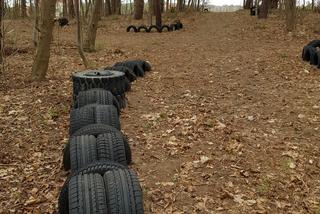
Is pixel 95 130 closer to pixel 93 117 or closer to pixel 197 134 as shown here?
pixel 93 117

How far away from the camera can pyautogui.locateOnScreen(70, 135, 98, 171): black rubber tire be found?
5.18m

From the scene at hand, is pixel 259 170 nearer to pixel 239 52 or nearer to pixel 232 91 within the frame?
pixel 232 91

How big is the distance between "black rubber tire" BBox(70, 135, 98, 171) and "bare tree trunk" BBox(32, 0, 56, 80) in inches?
245

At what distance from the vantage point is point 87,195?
3957 millimetres

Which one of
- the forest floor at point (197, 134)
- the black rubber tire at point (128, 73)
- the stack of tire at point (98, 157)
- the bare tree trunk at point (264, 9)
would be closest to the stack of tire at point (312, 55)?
the forest floor at point (197, 134)

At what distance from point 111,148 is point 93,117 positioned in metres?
1.49

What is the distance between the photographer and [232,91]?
10438 mm

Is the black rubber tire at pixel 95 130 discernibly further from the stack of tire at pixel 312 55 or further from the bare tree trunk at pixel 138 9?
the bare tree trunk at pixel 138 9

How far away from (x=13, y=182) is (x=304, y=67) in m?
10.2

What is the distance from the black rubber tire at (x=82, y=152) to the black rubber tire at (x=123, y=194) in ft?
3.45

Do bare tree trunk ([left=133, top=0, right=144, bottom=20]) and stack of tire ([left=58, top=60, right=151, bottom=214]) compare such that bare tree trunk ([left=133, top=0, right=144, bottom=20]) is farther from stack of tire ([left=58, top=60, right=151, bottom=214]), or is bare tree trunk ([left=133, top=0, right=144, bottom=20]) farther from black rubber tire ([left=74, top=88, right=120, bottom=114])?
black rubber tire ([left=74, top=88, right=120, bottom=114])

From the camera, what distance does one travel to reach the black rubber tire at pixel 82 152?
5.18 meters

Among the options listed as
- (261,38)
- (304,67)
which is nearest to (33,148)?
(304,67)

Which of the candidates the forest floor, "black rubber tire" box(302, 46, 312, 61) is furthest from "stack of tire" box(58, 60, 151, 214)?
"black rubber tire" box(302, 46, 312, 61)
